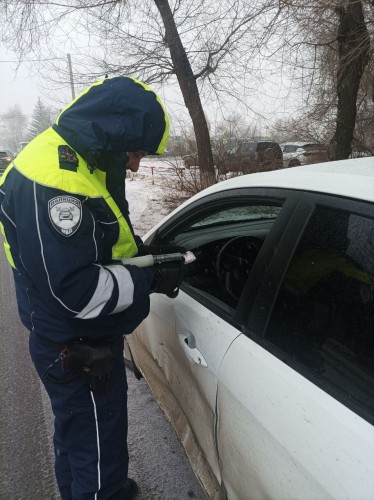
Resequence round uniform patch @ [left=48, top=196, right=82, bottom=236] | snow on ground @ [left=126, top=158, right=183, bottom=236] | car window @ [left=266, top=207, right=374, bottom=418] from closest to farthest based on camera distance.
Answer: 1. car window @ [left=266, top=207, right=374, bottom=418]
2. round uniform patch @ [left=48, top=196, right=82, bottom=236]
3. snow on ground @ [left=126, top=158, right=183, bottom=236]

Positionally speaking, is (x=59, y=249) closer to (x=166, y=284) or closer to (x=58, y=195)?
(x=58, y=195)

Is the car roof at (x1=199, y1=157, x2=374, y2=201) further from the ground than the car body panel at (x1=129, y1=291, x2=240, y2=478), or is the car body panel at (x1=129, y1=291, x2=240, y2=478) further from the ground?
the car roof at (x1=199, y1=157, x2=374, y2=201)

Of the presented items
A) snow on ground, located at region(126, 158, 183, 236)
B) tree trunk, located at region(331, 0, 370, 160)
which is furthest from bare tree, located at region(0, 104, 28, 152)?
tree trunk, located at region(331, 0, 370, 160)

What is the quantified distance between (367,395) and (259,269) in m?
0.52

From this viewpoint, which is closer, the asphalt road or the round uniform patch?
the round uniform patch

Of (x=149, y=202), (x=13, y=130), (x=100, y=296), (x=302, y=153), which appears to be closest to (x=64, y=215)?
(x=100, y=296)

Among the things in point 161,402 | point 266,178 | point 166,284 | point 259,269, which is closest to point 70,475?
point 161,402

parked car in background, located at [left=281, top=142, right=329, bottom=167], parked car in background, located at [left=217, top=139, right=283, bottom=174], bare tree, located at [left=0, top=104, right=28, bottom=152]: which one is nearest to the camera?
parked car in background, located at [left=217, top=139, right=283, bottom=174]

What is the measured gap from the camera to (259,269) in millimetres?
1310

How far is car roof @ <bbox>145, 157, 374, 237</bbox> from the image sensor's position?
1.06 metres

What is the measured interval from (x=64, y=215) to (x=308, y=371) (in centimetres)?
84

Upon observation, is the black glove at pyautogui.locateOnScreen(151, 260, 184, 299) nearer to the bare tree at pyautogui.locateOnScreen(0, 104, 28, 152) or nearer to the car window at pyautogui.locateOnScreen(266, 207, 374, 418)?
the car window at pyautogui.locateOnScreen(266, 207, 374, 418)

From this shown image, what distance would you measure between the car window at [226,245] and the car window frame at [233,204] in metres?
0.04

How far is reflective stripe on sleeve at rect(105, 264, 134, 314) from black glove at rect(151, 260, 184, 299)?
18cm
